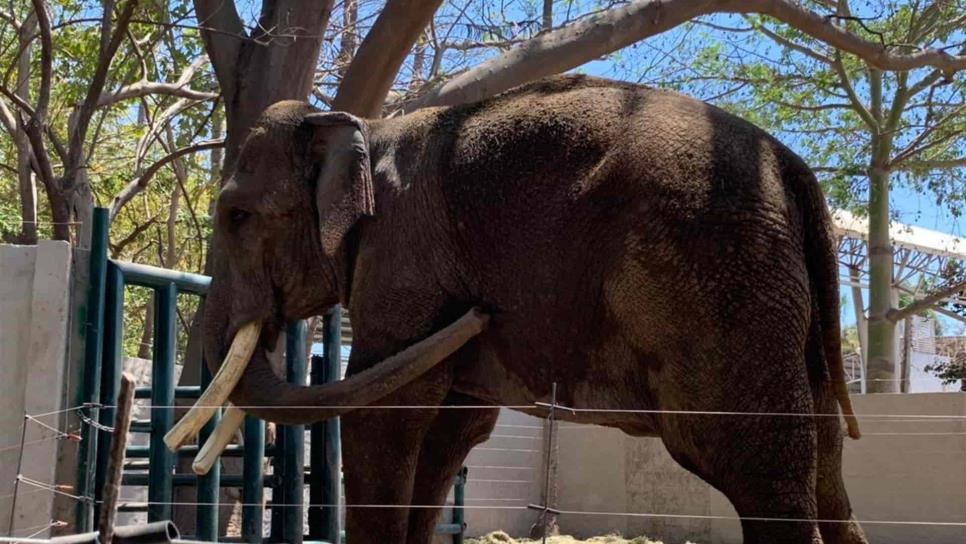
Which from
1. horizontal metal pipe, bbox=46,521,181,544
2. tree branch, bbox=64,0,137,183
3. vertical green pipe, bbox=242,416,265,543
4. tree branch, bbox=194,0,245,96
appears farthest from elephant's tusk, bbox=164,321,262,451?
tree branch, bbox=64,0,137,183

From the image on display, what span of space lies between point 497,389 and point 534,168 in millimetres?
1033

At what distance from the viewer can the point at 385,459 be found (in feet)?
18.2

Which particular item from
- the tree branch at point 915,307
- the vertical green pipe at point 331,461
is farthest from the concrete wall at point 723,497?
the vertical green pipe at point 331,461

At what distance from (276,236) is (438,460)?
55.8 inches

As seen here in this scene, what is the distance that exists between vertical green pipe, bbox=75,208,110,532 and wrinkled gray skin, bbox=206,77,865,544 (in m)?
0.56

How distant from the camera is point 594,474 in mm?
15445

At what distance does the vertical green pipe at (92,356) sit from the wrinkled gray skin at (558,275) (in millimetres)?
563

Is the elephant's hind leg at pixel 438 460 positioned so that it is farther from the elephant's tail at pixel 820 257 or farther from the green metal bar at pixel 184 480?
the elephant's tail at pixel 820 257

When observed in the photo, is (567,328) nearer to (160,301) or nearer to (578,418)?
(578,418)

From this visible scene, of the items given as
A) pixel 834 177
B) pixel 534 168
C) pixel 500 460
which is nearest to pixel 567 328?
pixel 534 168

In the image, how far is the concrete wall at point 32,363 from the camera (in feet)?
19.2

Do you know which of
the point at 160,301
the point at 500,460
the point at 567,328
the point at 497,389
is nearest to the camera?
the point at 567,328

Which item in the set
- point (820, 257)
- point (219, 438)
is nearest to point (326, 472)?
point (219, 438)

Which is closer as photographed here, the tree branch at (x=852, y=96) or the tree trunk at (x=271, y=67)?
the tree trunk at (x=271, y=67)
